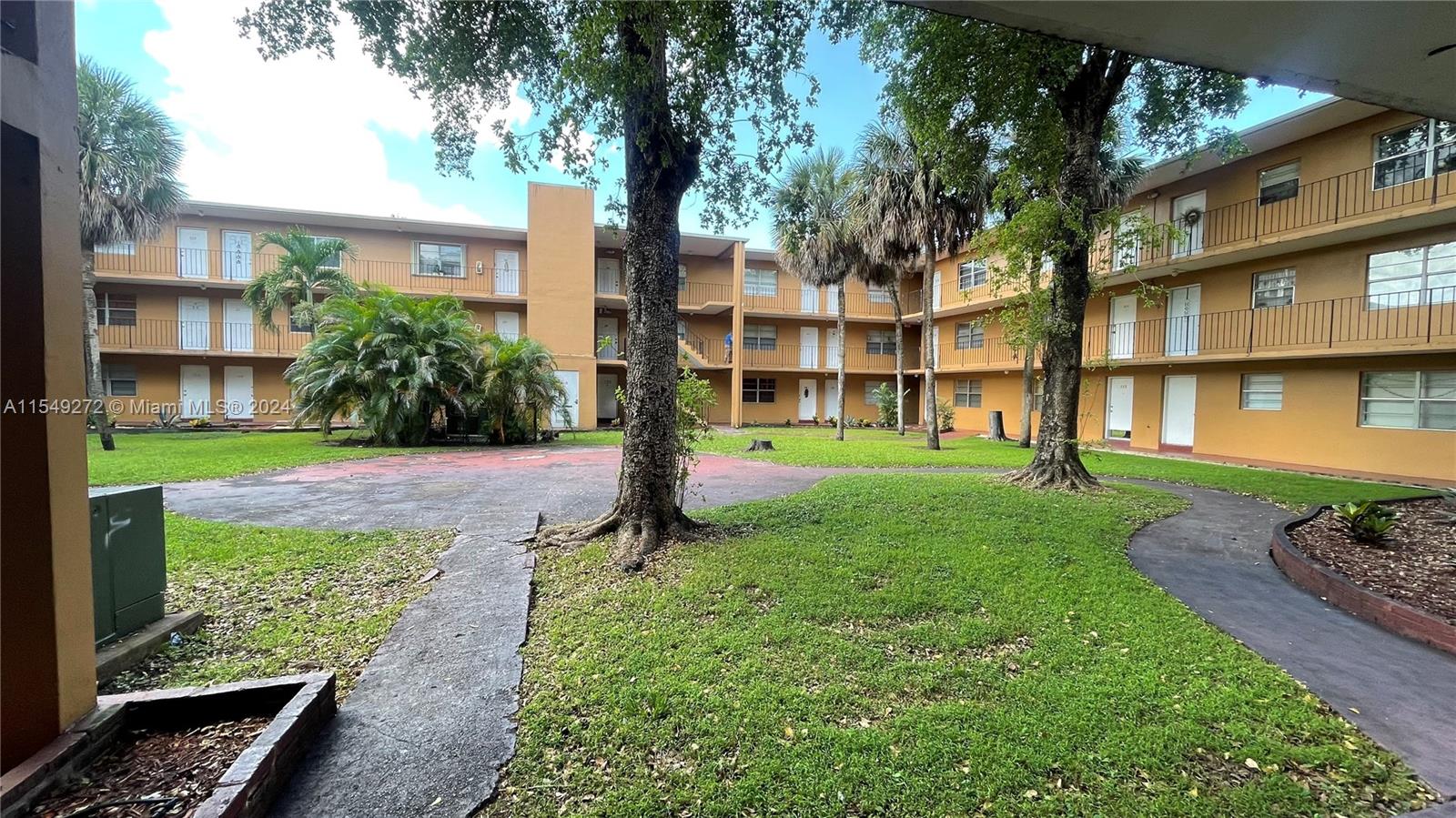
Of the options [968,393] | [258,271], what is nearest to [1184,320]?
[968,393]

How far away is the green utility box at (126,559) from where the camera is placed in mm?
3320

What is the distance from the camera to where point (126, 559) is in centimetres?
349

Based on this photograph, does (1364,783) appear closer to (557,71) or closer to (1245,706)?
(1245,706)

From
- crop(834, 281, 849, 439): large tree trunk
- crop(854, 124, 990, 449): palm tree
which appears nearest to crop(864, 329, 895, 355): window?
crop(834, 281, 849, 439): large tree trunk

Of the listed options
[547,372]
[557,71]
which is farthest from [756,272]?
[557,71]

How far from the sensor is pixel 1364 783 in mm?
2543

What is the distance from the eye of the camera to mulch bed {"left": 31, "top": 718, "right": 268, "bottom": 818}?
204 centimetres

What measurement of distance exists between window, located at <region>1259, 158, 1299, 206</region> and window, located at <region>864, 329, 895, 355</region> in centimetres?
1503

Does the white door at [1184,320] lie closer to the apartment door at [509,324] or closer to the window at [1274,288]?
the window at [1274,288]

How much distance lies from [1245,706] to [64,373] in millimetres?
5960

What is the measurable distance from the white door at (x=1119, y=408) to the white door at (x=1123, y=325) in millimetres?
1198

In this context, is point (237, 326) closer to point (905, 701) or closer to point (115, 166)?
point (115, 166)

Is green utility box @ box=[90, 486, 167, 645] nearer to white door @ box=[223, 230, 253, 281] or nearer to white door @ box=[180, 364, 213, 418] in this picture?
white door @ box=[223, 230, 253, 281]

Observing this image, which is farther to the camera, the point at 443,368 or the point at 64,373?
the point at 443,368
